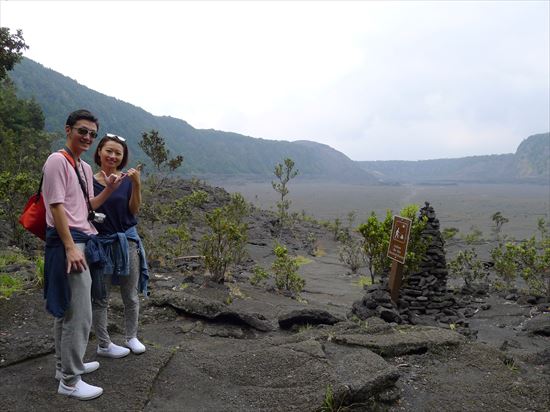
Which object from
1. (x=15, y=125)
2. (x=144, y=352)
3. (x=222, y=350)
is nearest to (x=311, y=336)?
(x=222, y=350)

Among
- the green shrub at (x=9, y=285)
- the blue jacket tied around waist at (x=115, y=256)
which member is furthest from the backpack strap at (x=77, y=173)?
the green shrub at (x=9, y=285)

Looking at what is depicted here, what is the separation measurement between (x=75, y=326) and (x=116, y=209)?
0.94 meters

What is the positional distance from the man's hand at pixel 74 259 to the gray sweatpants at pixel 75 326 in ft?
0.27

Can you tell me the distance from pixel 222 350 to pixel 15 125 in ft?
89.9

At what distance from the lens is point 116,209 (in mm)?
3498

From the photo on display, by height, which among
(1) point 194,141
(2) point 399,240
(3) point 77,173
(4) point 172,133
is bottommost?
(2) point 399,240

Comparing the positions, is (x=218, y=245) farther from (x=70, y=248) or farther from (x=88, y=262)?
(x=70, y=248)

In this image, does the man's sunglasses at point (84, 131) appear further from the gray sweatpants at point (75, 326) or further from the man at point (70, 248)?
the gray sweatpants at point (75, 326)

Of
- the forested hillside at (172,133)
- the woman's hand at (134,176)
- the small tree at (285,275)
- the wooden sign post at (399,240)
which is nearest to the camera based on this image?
the woman's hand at (134,176)

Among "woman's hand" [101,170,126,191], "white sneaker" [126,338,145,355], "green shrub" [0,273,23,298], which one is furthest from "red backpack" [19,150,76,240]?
"green shrub" [0,273,23,298]

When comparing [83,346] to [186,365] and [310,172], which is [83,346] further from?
[310,172]

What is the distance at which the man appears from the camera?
2.92 m

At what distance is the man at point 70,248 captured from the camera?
2.92 m

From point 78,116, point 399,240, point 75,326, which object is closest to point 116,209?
point 78,116
